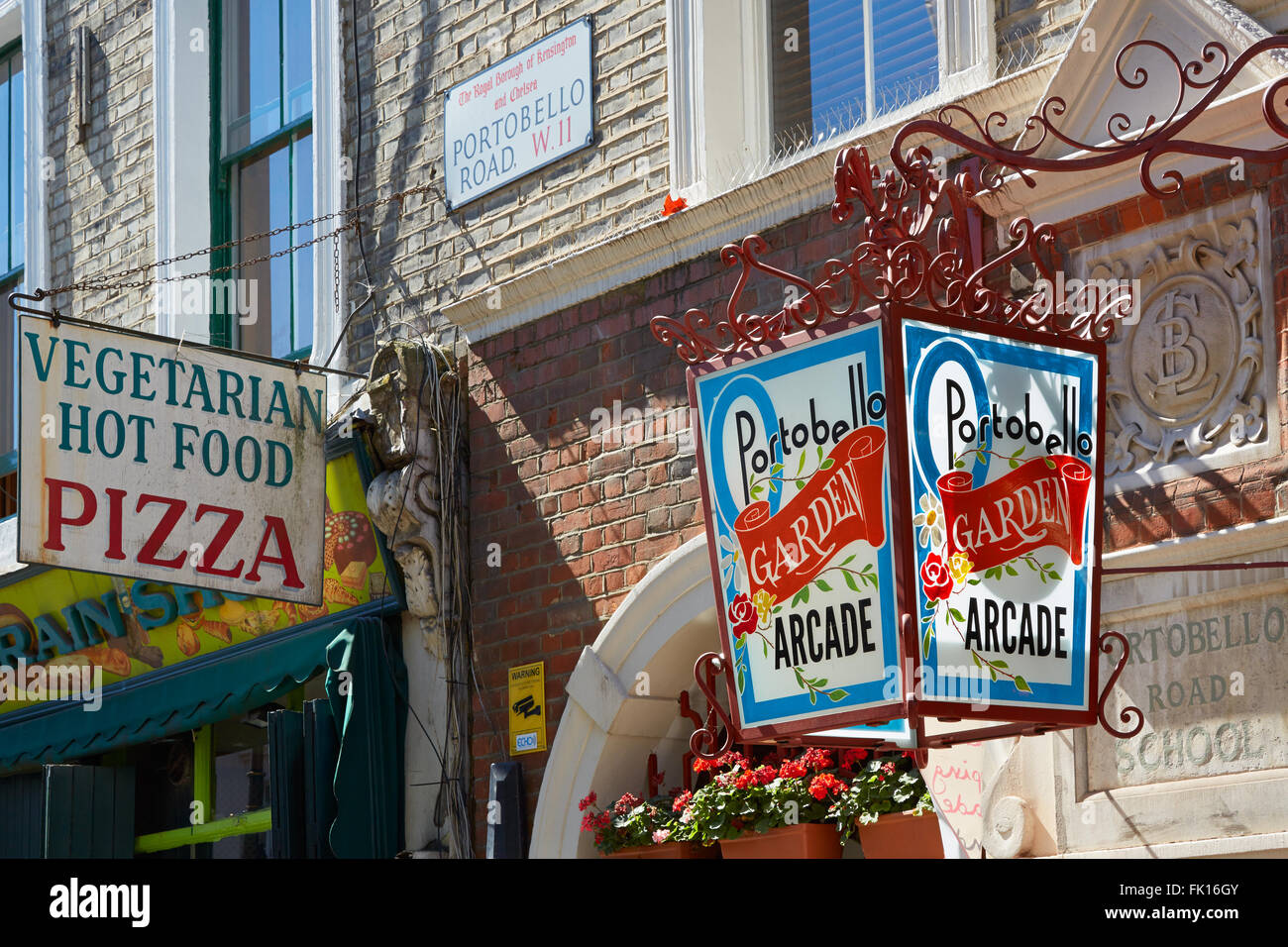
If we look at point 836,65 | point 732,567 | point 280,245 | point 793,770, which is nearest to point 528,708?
point 793,770

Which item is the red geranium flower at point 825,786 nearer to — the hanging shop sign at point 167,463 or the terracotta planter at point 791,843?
the terracotta planter at point 791,843

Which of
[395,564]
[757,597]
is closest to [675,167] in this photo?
[395,564]

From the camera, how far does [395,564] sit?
7910mm

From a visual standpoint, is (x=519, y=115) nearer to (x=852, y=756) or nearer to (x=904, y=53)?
(x=904, y=53)

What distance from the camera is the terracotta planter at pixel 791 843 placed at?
20.8 feet

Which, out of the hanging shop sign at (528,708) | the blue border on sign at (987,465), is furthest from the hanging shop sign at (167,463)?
the blue border on sign at (987,465)

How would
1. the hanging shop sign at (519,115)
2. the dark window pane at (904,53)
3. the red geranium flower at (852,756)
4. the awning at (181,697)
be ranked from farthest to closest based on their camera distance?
1. the awning at (181,697)
2. the hanging shop sign at (519,115)
3. the dark window pane at (904,53)
4. the red geranium flower at (852,756)

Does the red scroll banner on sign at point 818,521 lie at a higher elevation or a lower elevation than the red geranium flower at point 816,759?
higher

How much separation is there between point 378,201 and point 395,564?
184cm

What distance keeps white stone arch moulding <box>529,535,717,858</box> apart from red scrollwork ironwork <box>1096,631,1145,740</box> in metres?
1.97

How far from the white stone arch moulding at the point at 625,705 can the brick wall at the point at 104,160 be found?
4167 mm

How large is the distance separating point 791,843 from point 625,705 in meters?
0.98

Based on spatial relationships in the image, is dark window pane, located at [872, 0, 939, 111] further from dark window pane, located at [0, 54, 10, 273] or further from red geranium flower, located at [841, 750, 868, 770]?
dark window pane, located at [0, 54, 10, 273]
